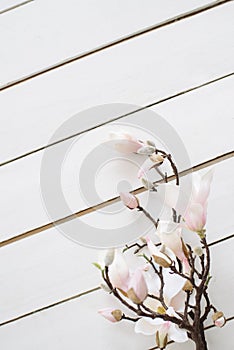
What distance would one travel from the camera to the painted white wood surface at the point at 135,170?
98 cm

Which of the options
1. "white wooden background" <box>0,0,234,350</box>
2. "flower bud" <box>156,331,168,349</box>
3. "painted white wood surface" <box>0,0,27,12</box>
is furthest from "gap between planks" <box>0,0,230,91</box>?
"flower bud" <box>156,331,168,349</box>

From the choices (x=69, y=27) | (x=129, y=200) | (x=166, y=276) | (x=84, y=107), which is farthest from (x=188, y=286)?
(x=69, y=27)

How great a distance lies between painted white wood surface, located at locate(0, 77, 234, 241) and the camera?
0.98m

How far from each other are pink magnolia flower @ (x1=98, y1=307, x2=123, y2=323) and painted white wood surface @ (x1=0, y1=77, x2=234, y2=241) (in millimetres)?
189

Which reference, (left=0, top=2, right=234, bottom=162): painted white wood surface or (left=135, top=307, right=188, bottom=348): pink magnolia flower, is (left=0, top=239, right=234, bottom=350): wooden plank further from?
(left=0, top=2, right=234, bottom=162): painted white wood surface

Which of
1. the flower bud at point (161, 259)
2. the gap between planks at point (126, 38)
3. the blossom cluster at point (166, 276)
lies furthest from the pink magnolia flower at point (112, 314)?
the gap between planks at point (126, 38)

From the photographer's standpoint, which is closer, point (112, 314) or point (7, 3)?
point (112, 314)

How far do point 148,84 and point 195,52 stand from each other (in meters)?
0.10

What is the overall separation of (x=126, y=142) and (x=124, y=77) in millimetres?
132

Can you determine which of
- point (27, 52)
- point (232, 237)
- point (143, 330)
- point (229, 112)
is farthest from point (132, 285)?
point (27, 52)

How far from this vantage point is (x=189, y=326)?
0.85m

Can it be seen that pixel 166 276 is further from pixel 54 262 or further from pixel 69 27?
pixel 69 27

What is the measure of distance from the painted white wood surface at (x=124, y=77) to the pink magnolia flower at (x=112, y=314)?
0.32m

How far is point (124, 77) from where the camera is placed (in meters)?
1.00
